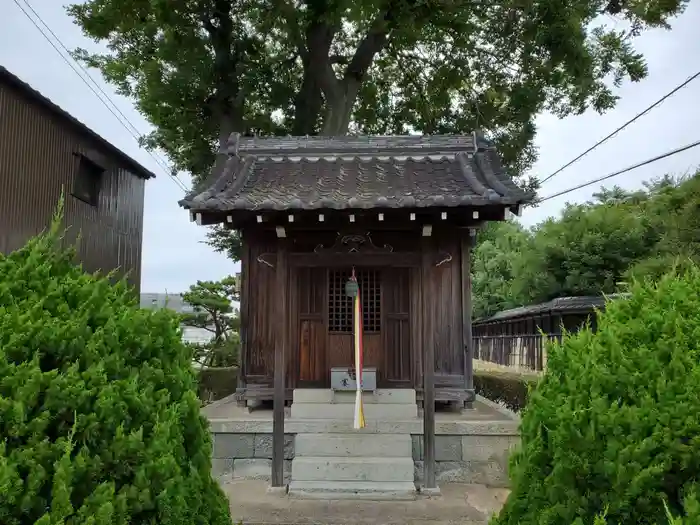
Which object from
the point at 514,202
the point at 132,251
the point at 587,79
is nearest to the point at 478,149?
the point at 514,202

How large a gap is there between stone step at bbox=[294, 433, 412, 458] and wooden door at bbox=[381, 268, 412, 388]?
1.30 meters

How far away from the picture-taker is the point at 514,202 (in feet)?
23.4

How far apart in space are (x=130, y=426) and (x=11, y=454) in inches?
14.4

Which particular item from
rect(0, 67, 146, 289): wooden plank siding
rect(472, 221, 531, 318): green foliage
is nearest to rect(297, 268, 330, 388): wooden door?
rect(0, 67, 146, 289): wooden plank siding

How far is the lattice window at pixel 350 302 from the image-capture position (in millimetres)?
9281

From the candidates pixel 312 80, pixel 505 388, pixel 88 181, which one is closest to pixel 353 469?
pixel 505 388

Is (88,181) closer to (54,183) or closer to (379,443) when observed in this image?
(54,183)

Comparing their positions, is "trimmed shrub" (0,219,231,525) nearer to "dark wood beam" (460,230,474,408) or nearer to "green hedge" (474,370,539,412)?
"dark wood beam" (460,230,474,408)

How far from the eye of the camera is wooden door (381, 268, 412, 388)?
9.20 m

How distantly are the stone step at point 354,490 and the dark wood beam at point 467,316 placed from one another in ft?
7.86

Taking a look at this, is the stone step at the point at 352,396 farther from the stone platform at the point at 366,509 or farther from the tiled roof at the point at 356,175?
the tiled roof at the point at 356,175

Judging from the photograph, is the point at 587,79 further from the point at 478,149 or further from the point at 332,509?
the point at 332,509

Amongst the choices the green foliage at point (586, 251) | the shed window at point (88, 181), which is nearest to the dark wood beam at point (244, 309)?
the shed window at point (88, 181)

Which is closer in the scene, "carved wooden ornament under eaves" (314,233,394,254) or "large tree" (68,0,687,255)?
"carved wooden ornament under eaves" (314,233,394,254)
